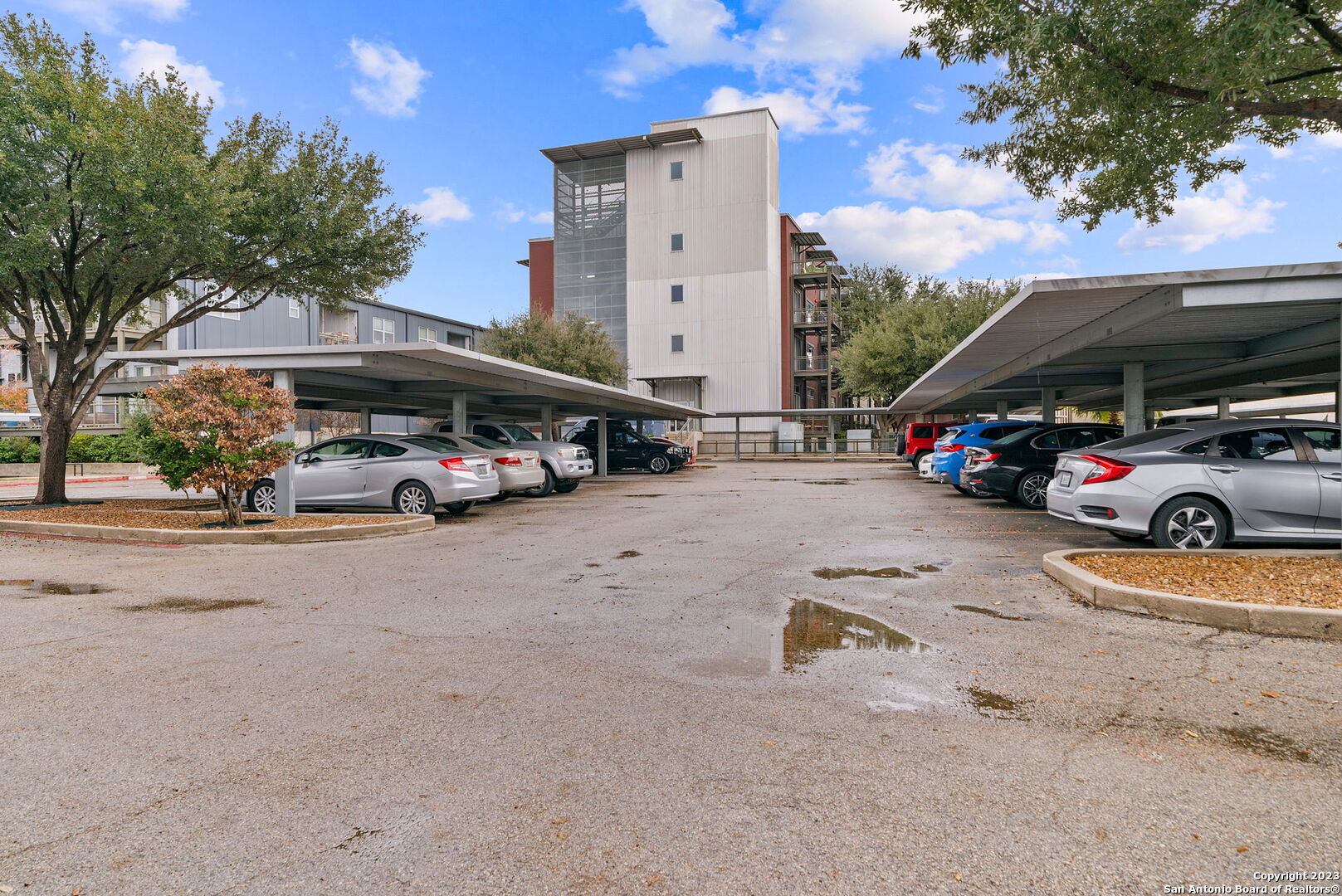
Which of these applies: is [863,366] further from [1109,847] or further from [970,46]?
[1109,847]

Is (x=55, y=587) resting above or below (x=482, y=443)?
below

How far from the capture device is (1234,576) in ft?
22.9

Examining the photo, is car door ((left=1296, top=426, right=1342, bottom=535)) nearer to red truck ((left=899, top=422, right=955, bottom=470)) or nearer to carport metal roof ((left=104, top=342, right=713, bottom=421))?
carport metal roof ((left=104, top=342, right=713, bottom=421))

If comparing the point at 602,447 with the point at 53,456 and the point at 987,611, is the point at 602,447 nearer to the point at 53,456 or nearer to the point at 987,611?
the point at 53,456

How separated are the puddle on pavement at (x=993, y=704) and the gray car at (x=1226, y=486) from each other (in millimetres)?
5384

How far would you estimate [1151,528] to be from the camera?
28.6 ft

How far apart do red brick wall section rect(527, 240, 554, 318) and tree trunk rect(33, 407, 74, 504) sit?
136 ft

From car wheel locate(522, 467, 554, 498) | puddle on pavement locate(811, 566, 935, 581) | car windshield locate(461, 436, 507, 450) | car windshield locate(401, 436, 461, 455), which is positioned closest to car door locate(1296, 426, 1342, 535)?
puddle on pavement locate(811, 566, 935, 581)

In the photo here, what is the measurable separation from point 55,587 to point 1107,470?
10.8m

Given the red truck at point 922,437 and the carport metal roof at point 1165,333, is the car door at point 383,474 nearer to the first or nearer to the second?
the carport metal roof at point 1165,333

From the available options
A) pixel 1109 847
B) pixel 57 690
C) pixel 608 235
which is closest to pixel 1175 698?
pixel 1109 847

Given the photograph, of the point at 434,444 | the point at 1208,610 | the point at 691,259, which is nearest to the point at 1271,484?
the point at 1208,610

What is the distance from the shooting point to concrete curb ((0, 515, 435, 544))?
1101cm

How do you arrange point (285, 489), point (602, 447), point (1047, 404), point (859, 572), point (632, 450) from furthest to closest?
point (632, 450) → point (602, 447) → point (1047, 404) → point (285, 489) → point (859, 572)
